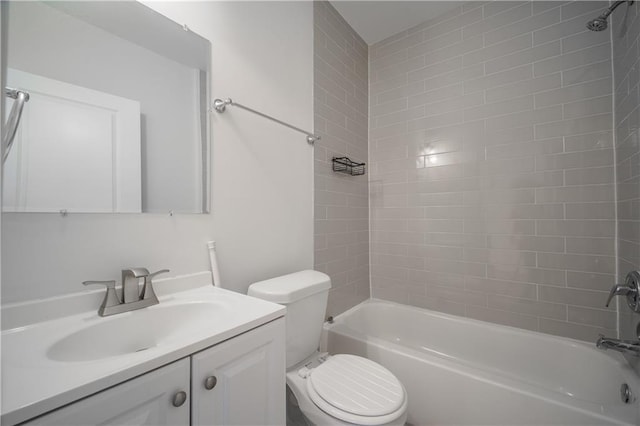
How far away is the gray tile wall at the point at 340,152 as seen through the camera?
1840mm

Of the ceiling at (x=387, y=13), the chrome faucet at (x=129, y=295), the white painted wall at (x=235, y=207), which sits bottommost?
the chrome faucet at (x=129, y=295)

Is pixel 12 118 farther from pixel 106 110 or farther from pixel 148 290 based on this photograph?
pixel 148 290

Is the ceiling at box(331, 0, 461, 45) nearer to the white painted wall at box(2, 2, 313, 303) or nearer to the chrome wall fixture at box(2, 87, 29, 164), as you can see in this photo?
the white painted wall at box(2, 2, 313, 303)

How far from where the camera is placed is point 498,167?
5.94 ft

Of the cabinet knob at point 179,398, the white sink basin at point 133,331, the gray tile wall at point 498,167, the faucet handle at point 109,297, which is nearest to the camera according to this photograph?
the cabinet knob at point 179,398

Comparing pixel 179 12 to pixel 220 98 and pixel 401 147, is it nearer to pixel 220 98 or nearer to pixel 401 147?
pixel 220 98

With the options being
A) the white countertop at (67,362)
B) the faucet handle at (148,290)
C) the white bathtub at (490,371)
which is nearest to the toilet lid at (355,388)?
the white bathtub at (490,371)

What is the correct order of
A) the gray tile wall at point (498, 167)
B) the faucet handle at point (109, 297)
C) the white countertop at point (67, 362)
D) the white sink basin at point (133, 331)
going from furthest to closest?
the gray tile wall at point (498, 167) < the faucet handle at point (109, 297) < the white sink basin at point (133, 331) < the white countertop at point (67, 362)

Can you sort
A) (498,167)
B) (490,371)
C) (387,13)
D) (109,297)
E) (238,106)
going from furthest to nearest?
(387,13) < (498,167) < (490,371) < (238,106) < (109,297)

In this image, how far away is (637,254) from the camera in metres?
1.21

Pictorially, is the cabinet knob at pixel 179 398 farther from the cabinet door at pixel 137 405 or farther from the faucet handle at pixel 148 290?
the faucet handle at pixel 148 290

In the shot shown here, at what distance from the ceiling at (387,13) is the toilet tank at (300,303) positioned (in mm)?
1942

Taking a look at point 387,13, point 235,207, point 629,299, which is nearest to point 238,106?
point 235,207

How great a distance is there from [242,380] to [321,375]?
528 millimetres
